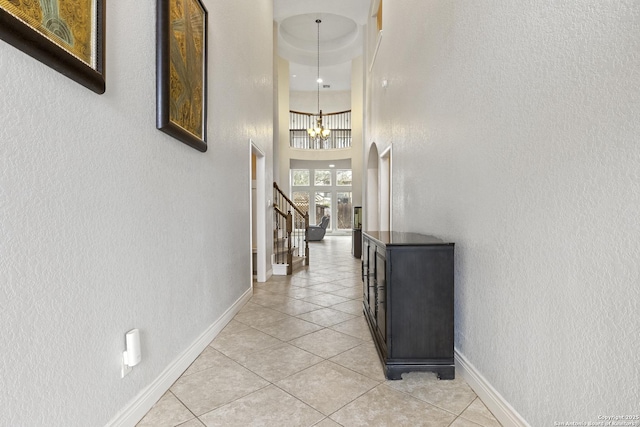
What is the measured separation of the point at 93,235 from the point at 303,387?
140 centimetres

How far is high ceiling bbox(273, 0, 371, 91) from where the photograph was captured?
689 centimetres

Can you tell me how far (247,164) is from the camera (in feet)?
13.0

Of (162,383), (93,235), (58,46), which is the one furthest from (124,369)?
(58,46)

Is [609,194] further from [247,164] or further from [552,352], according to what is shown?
[247,164]

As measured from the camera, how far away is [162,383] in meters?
1.85

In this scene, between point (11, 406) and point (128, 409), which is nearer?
point (11, 406)

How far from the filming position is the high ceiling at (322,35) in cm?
689

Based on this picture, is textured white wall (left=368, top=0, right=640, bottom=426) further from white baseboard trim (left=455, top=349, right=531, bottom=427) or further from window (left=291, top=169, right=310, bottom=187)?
window (left=291, top=169, right=310, bottom=187)

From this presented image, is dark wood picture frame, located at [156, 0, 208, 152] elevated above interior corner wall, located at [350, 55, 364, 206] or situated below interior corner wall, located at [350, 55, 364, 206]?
below

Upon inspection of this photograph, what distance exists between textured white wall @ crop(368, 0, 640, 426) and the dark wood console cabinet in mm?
129

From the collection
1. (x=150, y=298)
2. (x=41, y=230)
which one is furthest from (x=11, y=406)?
(x=150, y=298)

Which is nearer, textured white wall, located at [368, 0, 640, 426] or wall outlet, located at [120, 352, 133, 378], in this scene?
textured white wall, located at [368, 0, 640, 426]

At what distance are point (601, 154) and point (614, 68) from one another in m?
0.26

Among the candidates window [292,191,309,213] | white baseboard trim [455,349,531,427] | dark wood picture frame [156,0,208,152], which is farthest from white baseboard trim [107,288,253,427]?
window [292,191,309,213]
